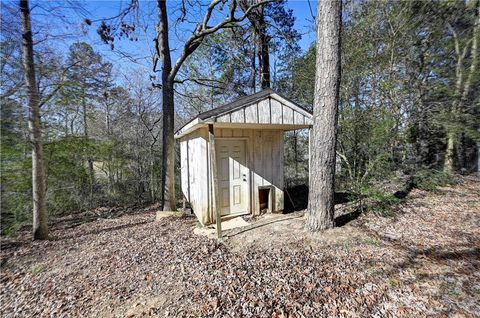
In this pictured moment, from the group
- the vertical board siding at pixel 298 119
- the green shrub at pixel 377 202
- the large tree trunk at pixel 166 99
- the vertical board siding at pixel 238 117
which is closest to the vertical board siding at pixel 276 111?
the vertical board siding at pixel 298 119

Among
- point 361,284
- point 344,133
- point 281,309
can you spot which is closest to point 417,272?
point 361,284

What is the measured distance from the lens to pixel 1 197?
14.9 feet

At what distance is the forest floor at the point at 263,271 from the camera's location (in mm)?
2309

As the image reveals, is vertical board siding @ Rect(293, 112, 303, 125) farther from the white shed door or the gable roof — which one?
the white shed door

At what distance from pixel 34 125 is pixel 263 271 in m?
5.45

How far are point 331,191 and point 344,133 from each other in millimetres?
4020

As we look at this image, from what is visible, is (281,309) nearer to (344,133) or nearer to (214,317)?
(214,317)

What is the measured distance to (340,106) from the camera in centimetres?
752

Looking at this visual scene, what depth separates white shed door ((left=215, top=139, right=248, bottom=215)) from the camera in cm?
524

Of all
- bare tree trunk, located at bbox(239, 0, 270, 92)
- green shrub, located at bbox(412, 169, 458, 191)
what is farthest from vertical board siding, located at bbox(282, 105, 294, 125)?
green shrub, located at bbox(412, 169, 458, 191)

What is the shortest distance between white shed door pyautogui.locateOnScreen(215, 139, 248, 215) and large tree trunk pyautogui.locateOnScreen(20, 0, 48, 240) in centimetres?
388

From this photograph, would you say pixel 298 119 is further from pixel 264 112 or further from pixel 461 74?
pixel 461 74

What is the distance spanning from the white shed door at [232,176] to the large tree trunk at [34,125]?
3.88 metres

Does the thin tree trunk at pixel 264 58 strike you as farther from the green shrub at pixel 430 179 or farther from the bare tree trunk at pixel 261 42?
the green shrub at pixel 430 179
